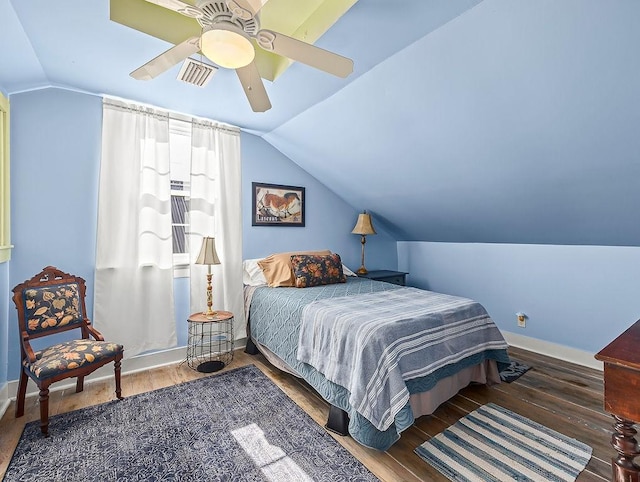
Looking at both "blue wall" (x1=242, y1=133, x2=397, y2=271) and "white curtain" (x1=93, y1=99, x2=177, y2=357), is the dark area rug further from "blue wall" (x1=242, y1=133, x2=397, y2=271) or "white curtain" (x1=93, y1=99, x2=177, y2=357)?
"white curtain" (x1=93, y1=99, x2=177, y2=357)

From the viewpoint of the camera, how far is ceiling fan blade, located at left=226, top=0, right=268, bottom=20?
3.90 feet

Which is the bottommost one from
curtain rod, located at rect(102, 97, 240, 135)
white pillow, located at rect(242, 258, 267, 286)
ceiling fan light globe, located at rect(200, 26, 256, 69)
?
white pillow, located at rect(242, 258, 267, 286)

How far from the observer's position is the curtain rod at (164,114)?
266 cm

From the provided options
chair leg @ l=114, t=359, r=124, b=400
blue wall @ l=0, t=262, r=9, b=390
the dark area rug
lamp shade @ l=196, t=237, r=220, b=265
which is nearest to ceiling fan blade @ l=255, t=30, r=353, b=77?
lamp shade @ l=196, t=237, r=220, b=265

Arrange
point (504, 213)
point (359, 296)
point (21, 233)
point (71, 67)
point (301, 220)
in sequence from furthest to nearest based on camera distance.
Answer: point (301, 220)
point (504, 213)
point (359, 296)
point (21, 233)
point (71, 67)

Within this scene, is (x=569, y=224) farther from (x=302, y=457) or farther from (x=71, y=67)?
(x=71, y=67)

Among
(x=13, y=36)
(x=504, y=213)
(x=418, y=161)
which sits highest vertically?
(x=13, y=36)

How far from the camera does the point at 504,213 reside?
293cm

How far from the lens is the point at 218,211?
316 centimetres

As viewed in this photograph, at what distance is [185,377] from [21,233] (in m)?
1.69

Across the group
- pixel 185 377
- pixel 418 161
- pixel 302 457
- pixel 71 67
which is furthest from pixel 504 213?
pixel 71 67

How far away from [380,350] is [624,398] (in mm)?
1010

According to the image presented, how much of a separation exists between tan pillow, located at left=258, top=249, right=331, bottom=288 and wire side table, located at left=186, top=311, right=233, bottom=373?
0.53m

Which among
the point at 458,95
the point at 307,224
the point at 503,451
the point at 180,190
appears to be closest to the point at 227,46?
the point at 458,95
